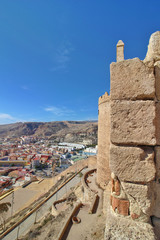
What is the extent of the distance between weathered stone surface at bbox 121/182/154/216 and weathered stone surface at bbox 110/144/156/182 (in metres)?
0.09

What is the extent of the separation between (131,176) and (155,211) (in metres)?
0.58

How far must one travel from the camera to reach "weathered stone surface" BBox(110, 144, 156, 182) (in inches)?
64.4

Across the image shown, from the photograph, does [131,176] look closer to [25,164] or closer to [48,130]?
[25,164]

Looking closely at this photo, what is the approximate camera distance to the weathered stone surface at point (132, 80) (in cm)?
168

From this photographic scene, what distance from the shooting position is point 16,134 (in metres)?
116

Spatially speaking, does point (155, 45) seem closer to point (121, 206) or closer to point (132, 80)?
point (132, 80)

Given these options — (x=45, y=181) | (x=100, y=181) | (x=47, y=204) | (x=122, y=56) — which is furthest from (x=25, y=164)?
(x=122, y=56)

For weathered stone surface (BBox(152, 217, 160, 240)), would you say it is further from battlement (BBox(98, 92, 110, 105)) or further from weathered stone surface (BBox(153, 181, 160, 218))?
battlement (BBox(98, 92, 110, 105))

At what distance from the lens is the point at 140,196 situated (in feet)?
5.40

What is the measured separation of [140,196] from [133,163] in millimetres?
404

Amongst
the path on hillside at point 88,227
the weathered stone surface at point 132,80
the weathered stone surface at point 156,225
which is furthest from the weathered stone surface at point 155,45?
the path on hillside at point 88,227

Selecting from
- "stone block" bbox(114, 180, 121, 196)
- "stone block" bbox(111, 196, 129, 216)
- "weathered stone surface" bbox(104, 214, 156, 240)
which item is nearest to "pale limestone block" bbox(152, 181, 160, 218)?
"weathered stone surface" bbox(104, 214, 156, 240)

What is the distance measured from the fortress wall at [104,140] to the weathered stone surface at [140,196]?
24.4 feet

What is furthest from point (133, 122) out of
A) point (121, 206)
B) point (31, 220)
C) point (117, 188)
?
point (31, 220)
